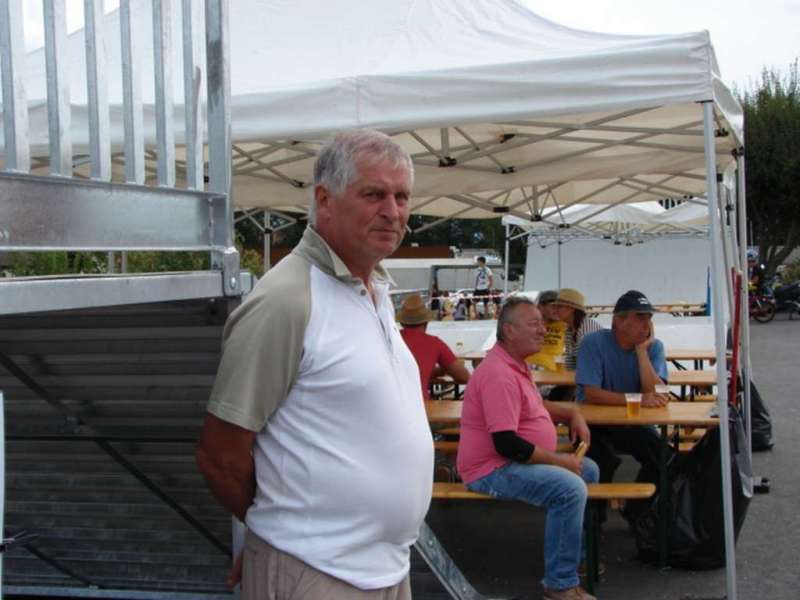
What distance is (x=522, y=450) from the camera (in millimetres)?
4312

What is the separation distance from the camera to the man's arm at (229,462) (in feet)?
6.63

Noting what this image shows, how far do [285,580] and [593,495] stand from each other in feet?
9.28

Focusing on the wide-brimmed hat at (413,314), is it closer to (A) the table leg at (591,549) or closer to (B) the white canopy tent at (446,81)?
(B) the white canopy tent at (446,81)

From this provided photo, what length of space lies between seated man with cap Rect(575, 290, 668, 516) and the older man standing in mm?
3644

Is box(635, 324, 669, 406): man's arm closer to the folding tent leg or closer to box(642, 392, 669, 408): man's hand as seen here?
box(642, 392, 669, 408): man's hand

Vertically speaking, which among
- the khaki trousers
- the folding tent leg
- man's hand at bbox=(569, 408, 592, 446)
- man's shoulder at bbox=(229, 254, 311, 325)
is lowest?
the folding tent leg

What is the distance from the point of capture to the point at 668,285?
21.7 meters

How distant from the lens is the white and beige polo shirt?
1.98 m

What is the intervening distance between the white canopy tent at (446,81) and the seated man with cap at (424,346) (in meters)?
1.07

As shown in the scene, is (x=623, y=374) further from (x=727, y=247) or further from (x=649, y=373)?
(x=727, y=247)

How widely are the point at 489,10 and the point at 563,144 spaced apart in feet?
7.03

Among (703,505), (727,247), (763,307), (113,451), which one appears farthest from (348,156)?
(763,307)

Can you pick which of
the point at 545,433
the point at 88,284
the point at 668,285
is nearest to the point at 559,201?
the point at 545,433

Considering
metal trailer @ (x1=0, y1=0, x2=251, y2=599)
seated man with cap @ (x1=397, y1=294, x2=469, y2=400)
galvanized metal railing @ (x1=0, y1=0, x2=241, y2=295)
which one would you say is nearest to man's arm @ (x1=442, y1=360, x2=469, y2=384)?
seated man with cap @ (x1=397, y1=294, x2=469, y2=400)
